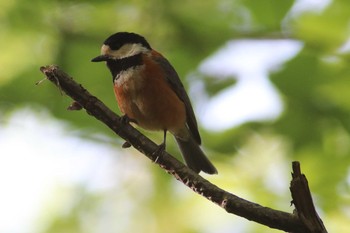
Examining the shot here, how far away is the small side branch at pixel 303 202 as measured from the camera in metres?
2.44

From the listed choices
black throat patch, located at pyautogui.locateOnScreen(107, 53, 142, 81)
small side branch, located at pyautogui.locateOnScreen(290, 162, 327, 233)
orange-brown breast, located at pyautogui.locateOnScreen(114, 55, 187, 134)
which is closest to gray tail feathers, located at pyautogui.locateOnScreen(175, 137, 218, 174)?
orange-brown breast, located at pyautogui.locateOnScreen(114, 55, 187, 134)

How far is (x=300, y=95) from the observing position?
157 inches

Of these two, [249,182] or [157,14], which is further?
[249,182]

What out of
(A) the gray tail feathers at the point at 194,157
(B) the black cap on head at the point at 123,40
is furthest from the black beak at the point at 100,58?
(A) the gray tail feathers at the point at 194,157

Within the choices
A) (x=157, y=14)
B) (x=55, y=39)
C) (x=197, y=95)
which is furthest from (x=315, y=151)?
(x=55, y=39)

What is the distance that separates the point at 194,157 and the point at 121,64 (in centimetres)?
101

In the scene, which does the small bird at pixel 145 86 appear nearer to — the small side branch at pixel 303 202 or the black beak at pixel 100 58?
the black beak at pixel 100 58

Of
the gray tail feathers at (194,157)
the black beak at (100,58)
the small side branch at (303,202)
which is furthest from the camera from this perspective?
the gray tail feathers at (194,157)

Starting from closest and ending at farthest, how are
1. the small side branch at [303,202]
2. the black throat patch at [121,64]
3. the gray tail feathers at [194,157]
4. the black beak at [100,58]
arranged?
1. the small side branch at [303,202]
2. the black beak at [100,58]
3. the black throat patch at [121,64]
4. the gray tail feathers at [194,157]

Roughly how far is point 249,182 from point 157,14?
1346 mm

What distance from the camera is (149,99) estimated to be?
4.16 m

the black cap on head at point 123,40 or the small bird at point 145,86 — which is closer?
the small bird at point 145,86

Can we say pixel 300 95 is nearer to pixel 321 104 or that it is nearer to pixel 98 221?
pixel 321 104

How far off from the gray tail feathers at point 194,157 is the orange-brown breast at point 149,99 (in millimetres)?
454
